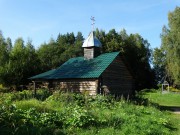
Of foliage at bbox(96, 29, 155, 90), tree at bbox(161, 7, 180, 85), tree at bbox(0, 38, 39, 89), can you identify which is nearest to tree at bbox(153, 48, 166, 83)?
foliage at bbox(96, 29, 155, 90)

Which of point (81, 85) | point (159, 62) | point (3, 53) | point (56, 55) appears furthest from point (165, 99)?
point (159, 62)

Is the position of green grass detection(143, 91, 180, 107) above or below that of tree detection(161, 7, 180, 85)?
below

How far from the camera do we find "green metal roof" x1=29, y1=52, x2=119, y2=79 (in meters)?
24.1

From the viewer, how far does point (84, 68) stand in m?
25.7

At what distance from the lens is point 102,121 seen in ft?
35.6

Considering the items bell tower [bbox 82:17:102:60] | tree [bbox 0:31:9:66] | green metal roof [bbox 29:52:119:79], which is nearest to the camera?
green metal roof [bbox 29:52:119:79]

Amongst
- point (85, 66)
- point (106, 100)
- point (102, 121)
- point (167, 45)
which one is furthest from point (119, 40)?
point (102, 121)

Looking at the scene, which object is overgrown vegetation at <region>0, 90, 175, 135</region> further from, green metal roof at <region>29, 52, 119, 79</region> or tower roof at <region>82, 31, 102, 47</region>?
tower roof at <region>82, 31, 102, 47</region>

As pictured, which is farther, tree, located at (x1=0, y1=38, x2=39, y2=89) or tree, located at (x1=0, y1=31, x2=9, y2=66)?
tree, located at (x1=0, y1=31, x2=9, y2=66)

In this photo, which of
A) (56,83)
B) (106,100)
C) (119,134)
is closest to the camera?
(119,134)

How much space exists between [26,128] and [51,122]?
1267 millimetres

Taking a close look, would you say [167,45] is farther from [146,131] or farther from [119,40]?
[146,131]

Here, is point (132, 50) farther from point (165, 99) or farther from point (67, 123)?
point (67, 123)

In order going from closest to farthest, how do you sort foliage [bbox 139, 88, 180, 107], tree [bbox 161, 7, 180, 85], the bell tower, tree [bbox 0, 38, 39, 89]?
the bell tower
foliage [bbox 139, 88, 180, 107]
tree [bbox 0, 38, 39, 89]
tree [bbox 161, 7, 180, 85]
